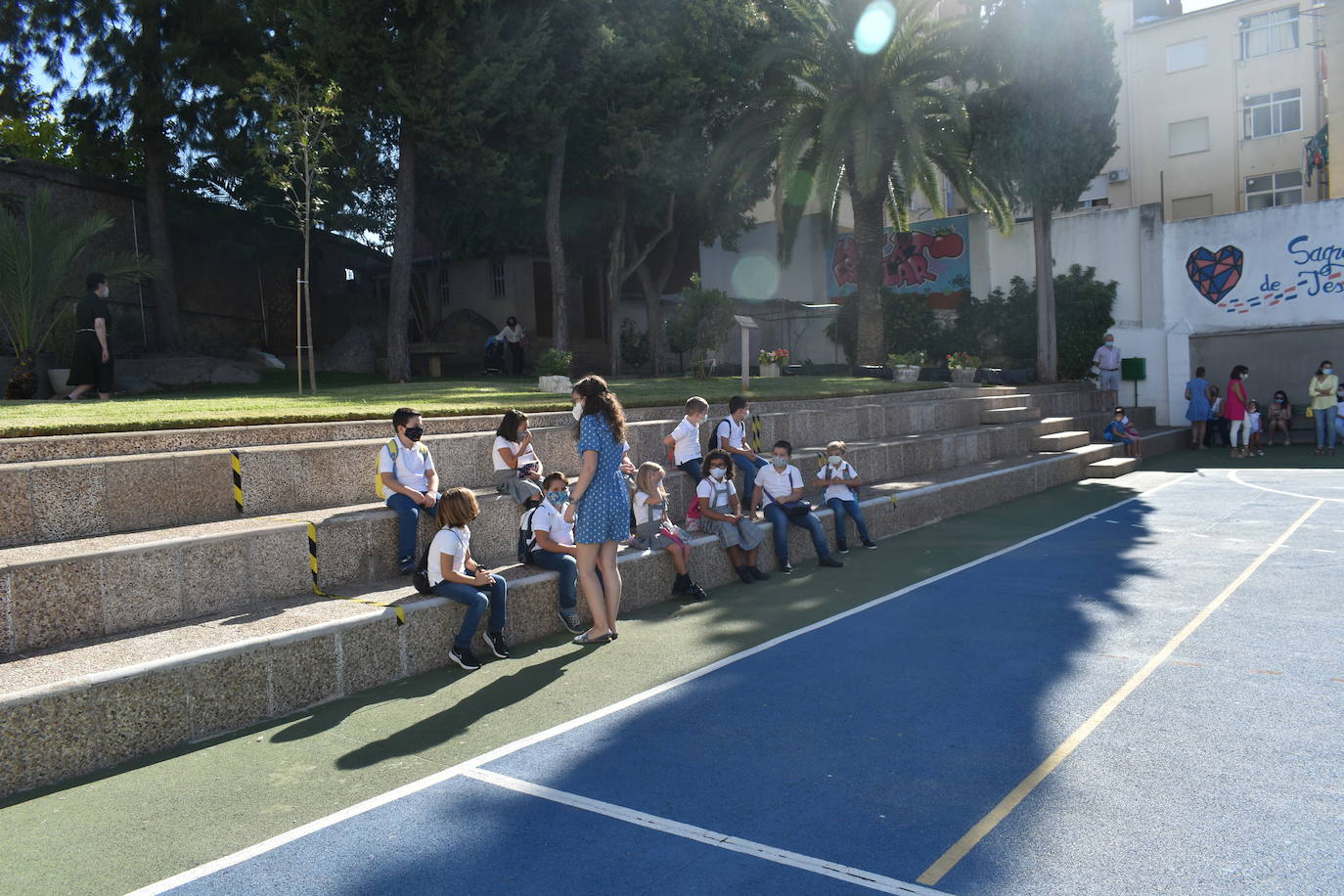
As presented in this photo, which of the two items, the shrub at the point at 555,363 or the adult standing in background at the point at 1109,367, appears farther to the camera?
the adult standing in background at the point at 1109,367

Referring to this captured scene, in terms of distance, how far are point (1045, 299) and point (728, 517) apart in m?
17.5

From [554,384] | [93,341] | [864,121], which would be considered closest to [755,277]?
[864,121]

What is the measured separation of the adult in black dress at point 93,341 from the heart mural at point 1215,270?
24118mm

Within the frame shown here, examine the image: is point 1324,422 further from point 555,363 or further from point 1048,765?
point 1048,765

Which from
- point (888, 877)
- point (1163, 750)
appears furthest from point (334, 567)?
point (1163, 750)

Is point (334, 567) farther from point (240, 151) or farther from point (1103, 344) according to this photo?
point (1103, 344)

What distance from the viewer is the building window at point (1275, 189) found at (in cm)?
3284

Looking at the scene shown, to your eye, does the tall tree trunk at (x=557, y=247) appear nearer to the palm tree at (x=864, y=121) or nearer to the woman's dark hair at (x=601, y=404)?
the palm tree at (x=864, y=121)

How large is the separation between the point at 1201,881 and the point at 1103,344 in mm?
23625

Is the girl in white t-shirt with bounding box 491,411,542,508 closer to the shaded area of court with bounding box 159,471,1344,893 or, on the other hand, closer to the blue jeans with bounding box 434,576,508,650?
the blue jeans with bounding box 434,576,508,650

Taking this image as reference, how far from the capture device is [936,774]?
496 centimetres

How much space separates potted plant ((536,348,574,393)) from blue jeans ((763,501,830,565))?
19.6 feet

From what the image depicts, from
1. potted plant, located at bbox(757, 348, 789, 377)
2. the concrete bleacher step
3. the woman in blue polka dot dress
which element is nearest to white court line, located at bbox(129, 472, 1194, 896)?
the woman in blue polka dot dress

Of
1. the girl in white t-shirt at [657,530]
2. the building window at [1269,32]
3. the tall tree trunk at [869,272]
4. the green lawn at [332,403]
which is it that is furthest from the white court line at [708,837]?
the building window at [1269,32]
